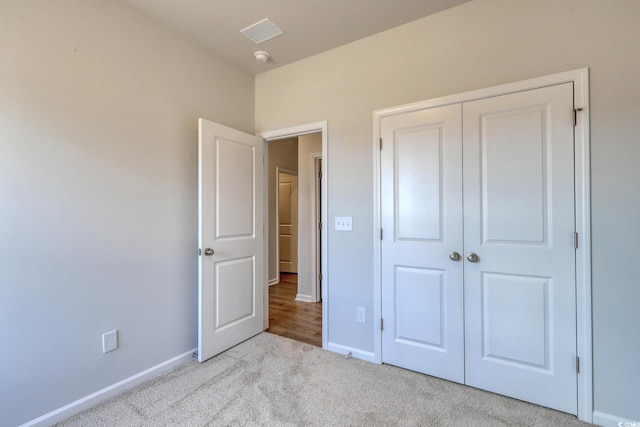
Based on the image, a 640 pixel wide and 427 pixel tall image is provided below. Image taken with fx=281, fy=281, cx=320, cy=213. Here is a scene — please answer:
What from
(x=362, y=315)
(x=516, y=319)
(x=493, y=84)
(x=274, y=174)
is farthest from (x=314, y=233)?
(x=493, y=84)

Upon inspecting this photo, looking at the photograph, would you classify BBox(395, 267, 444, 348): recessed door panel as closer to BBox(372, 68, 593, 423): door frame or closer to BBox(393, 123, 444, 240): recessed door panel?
BBox(393, 123, 444, 240): recessed door panel

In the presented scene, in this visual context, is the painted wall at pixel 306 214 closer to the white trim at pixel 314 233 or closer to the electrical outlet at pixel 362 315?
the white trim at pixel 314 233

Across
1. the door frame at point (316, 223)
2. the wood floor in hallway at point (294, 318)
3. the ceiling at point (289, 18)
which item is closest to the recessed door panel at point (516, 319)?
the wood floor in hallway at point (294, 318)

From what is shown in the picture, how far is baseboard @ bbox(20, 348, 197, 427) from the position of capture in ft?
5.23

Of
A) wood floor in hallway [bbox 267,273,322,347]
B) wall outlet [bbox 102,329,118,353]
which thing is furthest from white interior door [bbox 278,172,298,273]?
wall outlet [bbox 102,329,118,353]

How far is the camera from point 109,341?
6.16 feet

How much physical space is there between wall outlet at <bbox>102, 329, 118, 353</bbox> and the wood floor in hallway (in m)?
1.40

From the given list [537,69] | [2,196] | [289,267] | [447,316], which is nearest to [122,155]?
[2,196]

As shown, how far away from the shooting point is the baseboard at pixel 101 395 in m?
1.60

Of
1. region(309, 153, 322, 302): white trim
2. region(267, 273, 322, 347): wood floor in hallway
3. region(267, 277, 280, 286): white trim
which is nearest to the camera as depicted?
region(267, 273, 322, 347): wood floor in hallway

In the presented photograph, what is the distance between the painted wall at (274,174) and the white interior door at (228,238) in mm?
1971

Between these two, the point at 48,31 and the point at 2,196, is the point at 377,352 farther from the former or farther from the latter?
the point at 48,31

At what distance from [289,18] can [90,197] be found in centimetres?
187

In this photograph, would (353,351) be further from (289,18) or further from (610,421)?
(289,18)
